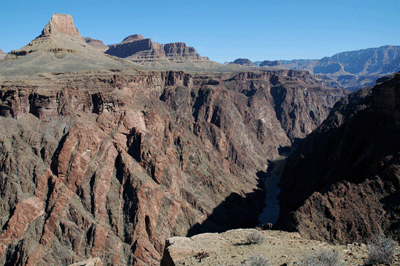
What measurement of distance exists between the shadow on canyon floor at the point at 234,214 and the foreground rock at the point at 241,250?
29.6 meters

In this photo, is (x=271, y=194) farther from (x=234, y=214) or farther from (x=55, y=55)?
(x=55, y=55)

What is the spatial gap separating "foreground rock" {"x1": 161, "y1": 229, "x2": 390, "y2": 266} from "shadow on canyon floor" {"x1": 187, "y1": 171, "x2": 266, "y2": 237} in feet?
97.1

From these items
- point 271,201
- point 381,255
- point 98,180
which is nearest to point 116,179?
point 98,180

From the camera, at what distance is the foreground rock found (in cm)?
1989

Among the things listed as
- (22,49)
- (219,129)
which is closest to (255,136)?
(219,129)

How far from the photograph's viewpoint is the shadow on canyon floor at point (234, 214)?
5647cm

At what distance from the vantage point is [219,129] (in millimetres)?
102750

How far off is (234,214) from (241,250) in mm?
42951

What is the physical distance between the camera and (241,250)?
2259 cm

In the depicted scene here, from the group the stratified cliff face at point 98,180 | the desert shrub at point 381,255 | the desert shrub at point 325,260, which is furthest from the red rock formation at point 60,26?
the desert shrub at point 381,255

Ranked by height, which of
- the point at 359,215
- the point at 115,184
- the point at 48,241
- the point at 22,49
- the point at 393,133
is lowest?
A: the point at 48,241

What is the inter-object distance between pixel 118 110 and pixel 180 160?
17126 mm

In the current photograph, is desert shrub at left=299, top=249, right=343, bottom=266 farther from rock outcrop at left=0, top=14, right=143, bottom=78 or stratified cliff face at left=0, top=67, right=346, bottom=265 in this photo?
Answer: rock outcrop at left=0, top=14, right=143, bottom=78

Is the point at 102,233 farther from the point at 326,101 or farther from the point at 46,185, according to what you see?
the point at 326,101
